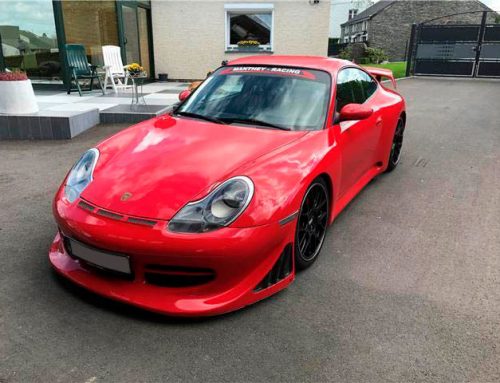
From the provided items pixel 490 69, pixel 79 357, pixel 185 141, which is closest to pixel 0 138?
pixel 185 141

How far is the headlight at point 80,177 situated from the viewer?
2492 millimetres

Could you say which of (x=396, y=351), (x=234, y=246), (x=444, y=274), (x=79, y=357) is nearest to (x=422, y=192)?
(x=444, y=274)

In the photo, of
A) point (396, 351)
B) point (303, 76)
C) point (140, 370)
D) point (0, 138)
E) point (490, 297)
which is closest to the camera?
point (140, 370)

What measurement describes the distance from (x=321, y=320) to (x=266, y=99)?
1.69 metres

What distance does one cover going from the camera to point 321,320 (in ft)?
7.63

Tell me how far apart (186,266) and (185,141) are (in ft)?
3.26

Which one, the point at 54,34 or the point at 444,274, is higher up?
the point at 54,34

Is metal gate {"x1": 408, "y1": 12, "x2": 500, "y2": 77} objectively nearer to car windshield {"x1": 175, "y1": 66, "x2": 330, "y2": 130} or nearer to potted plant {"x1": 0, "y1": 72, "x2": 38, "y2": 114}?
potted plant {"x1": 0, "y1": 72, "x2": 38, "y2": 114}

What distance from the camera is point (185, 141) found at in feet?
9.23

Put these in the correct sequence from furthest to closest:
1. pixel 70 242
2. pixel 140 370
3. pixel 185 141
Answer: pixel 185 141
pixel 70 242
pixel 140 370

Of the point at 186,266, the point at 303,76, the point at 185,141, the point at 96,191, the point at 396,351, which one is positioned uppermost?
the point at 303,76

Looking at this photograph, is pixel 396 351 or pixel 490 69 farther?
pixel 490 69

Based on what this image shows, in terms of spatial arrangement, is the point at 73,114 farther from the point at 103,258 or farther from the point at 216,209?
the point at 216,209

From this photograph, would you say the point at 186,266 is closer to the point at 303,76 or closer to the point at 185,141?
the point at 185,141
